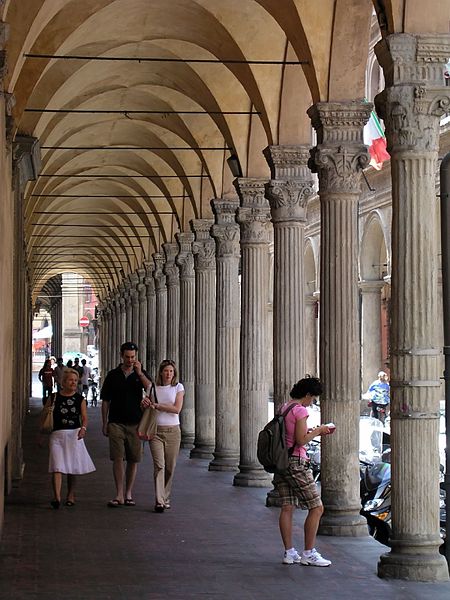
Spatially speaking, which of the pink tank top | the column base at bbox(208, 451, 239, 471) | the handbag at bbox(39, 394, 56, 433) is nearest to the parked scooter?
the pink tank top

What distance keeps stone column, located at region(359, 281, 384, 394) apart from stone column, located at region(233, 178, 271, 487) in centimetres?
1521

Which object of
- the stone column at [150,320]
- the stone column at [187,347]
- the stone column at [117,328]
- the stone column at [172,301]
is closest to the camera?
the stone column at [187,347]

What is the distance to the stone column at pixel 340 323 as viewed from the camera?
41.7 feet

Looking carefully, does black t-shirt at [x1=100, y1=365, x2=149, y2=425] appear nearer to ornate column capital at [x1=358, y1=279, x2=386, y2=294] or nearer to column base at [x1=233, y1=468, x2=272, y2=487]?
column base at [x1=233, y1=468, x2=272, y2=487]

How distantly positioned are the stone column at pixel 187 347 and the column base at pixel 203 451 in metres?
2.65

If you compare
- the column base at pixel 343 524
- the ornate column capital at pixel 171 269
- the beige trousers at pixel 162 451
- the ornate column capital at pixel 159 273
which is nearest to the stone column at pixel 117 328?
the ornate column capital at pixel 159 273

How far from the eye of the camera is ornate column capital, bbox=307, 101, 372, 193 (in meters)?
12.9

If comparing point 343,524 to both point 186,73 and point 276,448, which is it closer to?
point 276,448

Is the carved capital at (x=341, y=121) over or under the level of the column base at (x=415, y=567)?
over

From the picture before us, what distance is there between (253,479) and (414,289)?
25.4 feet

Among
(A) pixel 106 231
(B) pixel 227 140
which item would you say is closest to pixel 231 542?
(B) pixel 227 140

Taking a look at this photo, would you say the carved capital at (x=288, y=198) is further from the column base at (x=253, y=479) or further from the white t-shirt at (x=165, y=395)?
the column base at (x=253, y=479)

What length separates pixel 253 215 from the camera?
18.3m

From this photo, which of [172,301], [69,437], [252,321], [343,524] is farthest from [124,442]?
[172,301]
